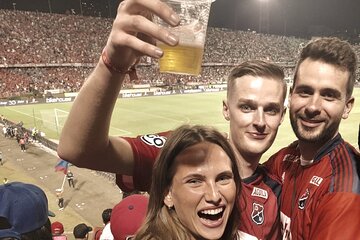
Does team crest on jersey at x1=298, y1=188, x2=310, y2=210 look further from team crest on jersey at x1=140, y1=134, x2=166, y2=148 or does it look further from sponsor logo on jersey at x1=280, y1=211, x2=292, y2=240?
team crest on jersey at x1=140, y1=134, x2=166, y2=148

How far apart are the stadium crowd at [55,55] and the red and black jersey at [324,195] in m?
39.0

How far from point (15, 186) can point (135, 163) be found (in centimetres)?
90

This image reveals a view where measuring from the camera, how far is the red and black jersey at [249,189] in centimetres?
254

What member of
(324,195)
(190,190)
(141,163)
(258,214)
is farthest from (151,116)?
(190,190)

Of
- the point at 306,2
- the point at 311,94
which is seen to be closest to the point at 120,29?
the point at 311,94

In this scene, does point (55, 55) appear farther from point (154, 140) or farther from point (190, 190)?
point (190, 190)

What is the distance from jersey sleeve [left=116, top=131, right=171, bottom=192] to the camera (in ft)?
8.21

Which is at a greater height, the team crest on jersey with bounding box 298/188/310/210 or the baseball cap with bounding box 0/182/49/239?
the team crest on jersey with bounding box 298/188/310/210

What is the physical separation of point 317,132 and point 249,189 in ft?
2.33

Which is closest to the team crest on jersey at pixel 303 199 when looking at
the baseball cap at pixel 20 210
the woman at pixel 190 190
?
the woman at pixel 190 190

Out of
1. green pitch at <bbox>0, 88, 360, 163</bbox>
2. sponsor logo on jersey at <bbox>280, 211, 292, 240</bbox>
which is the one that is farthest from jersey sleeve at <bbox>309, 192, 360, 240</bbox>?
green pitch at <bbox>0, 88, 360, 163</bbox>

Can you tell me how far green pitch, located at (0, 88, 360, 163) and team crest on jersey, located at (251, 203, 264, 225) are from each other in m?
17.6

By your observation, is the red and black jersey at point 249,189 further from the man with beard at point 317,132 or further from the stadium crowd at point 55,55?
the stadium crowd at point 55,55

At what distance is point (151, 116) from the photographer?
101 feet
